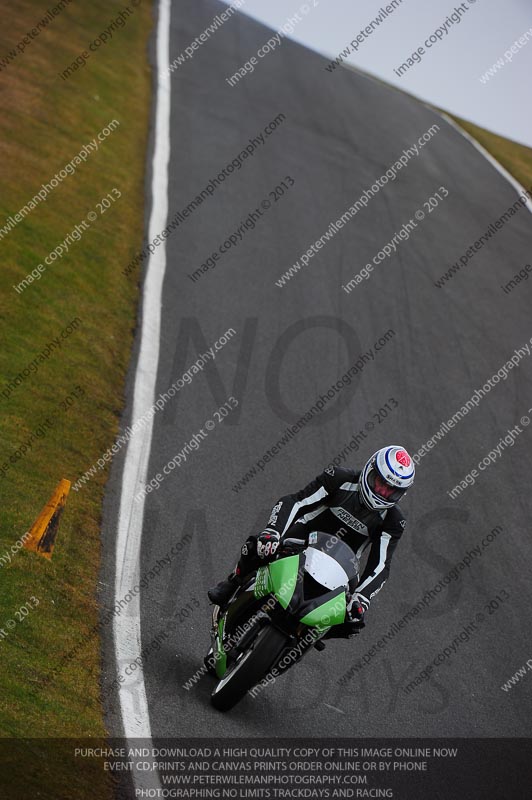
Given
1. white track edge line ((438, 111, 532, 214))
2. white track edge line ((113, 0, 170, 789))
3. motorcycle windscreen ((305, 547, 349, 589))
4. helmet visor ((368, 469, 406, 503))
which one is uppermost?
white track edge line ((438, 111, 532, 214))

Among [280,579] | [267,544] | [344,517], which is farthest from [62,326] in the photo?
[280,579]

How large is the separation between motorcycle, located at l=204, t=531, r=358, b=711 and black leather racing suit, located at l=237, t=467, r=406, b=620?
36 cm

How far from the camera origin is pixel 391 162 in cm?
2139

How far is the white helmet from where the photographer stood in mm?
7379

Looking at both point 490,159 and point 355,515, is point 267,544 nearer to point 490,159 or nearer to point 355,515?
point 355,515

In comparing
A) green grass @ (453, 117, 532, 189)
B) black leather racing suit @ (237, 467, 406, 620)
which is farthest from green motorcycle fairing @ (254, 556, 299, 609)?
green grass @ (453, 117, 532, 189)

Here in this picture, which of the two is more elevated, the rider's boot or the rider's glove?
the rider's glove

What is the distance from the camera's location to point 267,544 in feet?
23.4

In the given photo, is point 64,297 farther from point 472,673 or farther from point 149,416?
point 472,673

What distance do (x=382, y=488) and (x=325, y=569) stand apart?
2.63ft

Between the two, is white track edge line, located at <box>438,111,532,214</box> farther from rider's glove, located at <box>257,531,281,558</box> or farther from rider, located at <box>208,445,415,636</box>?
rider's glove, located at <box>257,531,281,558</box>

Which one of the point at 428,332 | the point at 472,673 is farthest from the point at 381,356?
the point at 472,673

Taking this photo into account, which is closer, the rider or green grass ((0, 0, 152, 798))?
green grass ((0, 0, 152, 798))

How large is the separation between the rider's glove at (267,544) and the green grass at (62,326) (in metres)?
1.35
